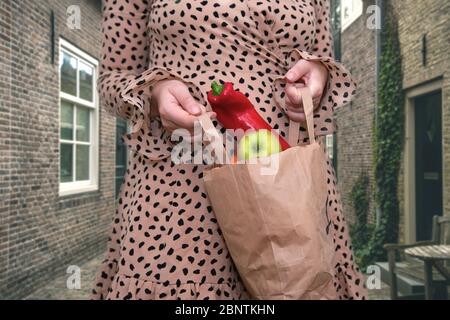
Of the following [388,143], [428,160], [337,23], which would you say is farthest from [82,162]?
[428,160]

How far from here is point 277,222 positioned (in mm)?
798

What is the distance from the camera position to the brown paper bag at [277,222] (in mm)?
Answer: 800

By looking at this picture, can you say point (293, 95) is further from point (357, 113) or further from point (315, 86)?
point (357, 113)

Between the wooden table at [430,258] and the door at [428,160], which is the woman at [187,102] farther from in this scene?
the door at [428,160]

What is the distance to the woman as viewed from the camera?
0.91 meters

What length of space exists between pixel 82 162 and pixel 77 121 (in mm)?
828

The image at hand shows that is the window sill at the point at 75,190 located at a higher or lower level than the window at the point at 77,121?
lower

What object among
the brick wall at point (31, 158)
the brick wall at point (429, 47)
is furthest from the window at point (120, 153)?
the brick wall at point (429, 47)

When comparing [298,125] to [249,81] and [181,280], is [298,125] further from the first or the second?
[181,280]

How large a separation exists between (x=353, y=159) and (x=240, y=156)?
7941mm

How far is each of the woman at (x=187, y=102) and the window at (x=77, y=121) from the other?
655 cm

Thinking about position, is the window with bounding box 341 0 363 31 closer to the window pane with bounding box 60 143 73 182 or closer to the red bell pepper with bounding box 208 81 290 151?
the window pane with bounding box 60 143 73 182
